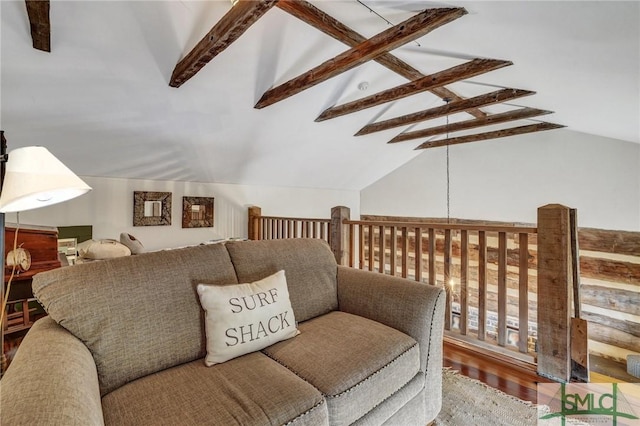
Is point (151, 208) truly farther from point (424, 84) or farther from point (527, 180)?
point (527, 180)

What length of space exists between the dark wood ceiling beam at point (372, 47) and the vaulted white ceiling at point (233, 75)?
Answer: 0.08 m

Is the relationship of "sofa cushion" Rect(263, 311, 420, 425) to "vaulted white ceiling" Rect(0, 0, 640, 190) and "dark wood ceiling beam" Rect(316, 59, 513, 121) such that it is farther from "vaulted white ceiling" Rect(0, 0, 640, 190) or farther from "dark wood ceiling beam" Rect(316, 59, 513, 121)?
"dark wood ceiling beam" Rect(316, 59, 513, 121)

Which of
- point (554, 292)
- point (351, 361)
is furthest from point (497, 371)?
point (351, 361)

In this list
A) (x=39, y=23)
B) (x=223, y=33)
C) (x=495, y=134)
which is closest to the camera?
(x=39, y=23)

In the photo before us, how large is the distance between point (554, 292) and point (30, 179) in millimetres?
2648

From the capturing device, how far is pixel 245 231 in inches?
185

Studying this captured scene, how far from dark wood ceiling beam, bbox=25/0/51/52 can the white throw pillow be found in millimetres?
1877

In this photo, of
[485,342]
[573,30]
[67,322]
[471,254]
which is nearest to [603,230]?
[471,254]

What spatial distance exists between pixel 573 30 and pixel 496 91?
5.96 feet

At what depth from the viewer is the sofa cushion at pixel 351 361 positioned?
1146 millimetres

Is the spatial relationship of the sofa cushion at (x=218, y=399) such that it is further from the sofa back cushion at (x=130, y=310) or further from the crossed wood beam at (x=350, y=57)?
the crossed wood beam at (x=350, y=57)

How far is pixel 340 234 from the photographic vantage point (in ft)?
10.2

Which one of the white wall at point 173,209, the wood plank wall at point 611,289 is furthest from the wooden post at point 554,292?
the white wall at point 173,209

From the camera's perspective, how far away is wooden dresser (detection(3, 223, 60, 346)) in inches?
57.8
